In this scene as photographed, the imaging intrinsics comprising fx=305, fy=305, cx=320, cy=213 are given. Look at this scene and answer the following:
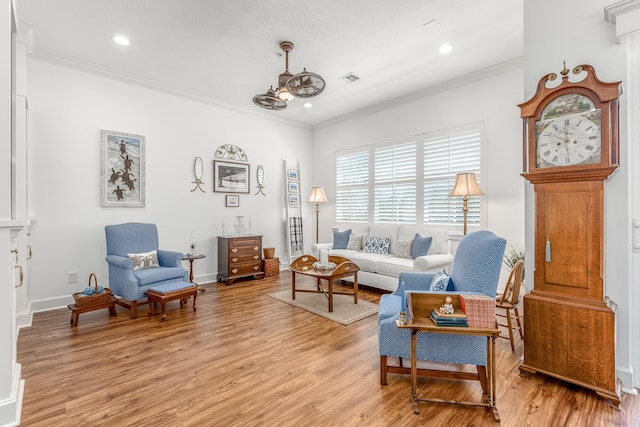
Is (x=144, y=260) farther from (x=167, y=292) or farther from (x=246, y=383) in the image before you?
(x=246, y=383)

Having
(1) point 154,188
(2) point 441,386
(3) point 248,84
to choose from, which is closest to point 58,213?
(1) point 154,188

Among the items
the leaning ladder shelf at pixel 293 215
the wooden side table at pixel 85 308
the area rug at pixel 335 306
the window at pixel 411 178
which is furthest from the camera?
the leaning ladder shelf at pixel 293 215

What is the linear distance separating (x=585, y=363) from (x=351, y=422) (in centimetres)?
159

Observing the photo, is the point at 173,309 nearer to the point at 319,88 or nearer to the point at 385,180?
the point at 319,88

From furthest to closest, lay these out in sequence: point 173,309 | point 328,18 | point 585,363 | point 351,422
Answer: point 173,309 → point 328,18 → point 585,363 → point 351,422

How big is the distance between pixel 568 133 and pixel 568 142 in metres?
0.06

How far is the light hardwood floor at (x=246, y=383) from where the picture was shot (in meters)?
1.84

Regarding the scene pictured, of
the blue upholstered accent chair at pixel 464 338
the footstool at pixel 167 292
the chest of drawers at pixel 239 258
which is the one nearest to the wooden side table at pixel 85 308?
the footstool at pixel 167 292

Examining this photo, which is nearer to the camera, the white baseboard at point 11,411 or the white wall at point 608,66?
the white baseboard at point 11,411

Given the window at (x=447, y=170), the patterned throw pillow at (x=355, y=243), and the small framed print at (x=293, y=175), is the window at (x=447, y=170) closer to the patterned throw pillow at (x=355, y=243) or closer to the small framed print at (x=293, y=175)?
the patterned throw pillow at (x=355, y=243)

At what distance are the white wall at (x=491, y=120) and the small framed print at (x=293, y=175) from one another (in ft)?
6.75

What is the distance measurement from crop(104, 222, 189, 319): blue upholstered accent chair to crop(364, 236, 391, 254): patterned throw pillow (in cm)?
283

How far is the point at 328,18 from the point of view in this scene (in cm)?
306

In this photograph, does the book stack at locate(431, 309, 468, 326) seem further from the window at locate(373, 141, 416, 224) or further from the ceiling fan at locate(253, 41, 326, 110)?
the window at locate(373, 141, 416, 224)
